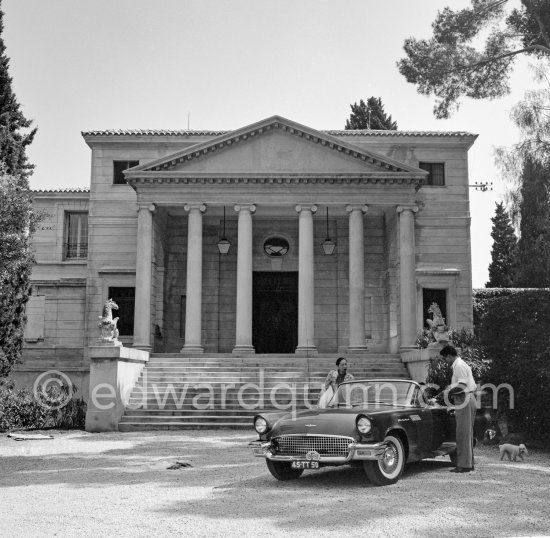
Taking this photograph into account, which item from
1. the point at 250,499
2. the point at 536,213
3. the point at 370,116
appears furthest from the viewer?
the point at 370,116

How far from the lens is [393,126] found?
4869 centimetres

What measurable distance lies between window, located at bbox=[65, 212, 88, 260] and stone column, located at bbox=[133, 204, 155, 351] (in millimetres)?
7337

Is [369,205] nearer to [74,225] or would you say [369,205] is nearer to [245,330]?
[245,330]

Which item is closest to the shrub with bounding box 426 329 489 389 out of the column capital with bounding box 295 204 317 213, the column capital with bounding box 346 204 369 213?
the column capital with bounding box 346 204 369 213

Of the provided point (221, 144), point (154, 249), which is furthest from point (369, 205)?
point (154, 249)

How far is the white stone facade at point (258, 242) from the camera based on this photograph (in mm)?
26266

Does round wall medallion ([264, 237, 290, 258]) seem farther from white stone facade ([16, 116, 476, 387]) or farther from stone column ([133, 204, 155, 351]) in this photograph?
stone column ([133, 204, 155, 351])

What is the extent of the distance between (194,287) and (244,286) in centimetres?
182

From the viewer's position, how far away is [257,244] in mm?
30766

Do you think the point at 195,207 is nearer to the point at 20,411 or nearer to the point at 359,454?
the point at 20,411

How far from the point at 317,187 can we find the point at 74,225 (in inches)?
493

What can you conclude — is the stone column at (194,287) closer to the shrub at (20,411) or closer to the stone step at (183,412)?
the stone step at (183,412)

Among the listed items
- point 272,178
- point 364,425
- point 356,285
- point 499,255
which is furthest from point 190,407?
point 499,255

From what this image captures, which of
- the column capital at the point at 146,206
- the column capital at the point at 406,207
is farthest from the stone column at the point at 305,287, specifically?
the column capital at the point at 146,206
